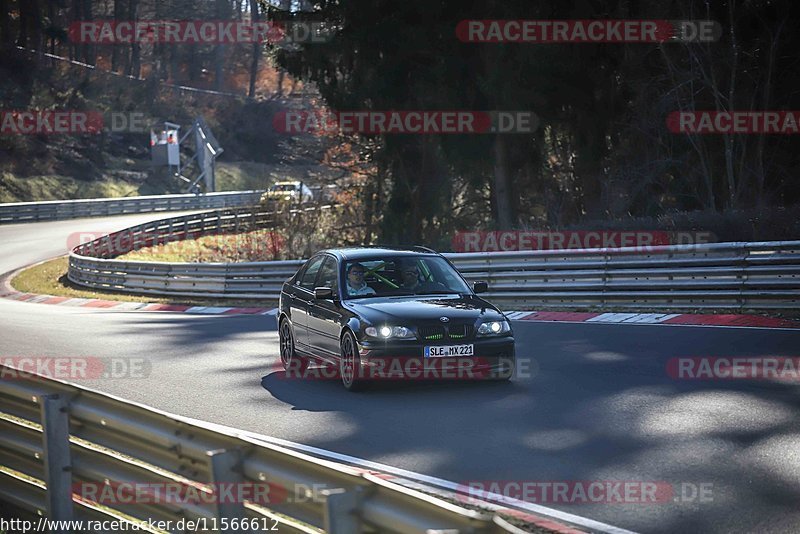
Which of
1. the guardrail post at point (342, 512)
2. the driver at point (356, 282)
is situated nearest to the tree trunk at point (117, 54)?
the driver at point (356, 282)

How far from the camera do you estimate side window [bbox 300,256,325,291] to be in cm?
1375

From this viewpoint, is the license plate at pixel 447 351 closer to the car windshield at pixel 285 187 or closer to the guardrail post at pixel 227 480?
the guardrail post at pixel 227 480

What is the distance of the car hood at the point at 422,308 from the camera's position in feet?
38.7

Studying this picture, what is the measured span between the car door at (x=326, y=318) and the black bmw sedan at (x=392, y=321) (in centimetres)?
1

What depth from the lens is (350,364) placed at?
12.1 m

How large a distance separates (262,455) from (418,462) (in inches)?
153

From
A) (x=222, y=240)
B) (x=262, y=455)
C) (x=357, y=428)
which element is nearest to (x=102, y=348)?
(x=357, y=428)

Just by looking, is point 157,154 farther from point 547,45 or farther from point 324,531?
point 324,531

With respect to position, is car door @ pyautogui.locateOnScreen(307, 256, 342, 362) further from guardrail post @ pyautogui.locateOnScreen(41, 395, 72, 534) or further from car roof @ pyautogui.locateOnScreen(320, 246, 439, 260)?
guardrail post @ pyautogui.locateOnScreen(41, 395, 72, 534)

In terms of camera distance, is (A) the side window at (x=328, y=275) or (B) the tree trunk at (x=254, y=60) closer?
(A) the side window at (x=328, y=275)

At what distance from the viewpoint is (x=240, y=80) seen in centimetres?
9794

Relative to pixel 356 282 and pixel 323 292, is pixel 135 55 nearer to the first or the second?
pixel 356 282

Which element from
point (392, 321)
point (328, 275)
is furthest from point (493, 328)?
point (328, 275)

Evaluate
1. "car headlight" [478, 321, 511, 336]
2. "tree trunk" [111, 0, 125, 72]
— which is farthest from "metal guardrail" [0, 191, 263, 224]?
"car headlight" [478, 321, 511, 336]
